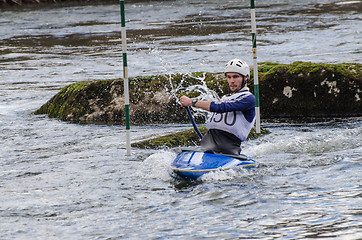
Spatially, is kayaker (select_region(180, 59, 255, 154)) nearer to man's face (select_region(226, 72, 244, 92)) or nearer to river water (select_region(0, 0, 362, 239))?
man's face (select_region(226, 72, 244, 92))

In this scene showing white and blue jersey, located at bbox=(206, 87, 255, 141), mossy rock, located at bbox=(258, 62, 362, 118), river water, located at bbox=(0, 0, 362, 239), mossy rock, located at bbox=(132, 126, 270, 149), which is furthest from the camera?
mossy rock, located at bbox=(258, 62, 362, 118)

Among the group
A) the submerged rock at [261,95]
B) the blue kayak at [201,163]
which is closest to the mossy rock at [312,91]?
Result: the submerged rock at [261,95]

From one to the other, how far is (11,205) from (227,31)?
61.5 feet

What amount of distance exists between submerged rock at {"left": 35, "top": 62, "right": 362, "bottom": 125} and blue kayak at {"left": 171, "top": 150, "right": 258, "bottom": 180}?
12.2ft

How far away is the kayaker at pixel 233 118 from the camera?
23.9 feet

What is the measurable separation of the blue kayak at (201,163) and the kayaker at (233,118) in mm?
251

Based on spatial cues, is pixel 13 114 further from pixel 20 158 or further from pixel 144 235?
pixel 144 235

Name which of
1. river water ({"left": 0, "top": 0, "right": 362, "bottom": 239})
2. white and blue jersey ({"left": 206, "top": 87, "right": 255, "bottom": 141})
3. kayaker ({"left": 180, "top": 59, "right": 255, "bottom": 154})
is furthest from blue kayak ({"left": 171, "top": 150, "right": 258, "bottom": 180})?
white and blue jersey ({"left": 206, "top": 87, "right": 255, "bottom": 141})

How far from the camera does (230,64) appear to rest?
7.35m

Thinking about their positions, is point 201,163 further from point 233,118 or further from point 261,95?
point 261,95

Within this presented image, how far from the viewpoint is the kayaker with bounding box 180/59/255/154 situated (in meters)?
7.27

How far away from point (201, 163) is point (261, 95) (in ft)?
13.8

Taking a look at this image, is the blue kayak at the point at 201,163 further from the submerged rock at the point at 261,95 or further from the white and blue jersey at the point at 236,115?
the submerged rock at the point at 261,95

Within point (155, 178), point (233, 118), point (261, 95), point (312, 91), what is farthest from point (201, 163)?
point (312, 91)
